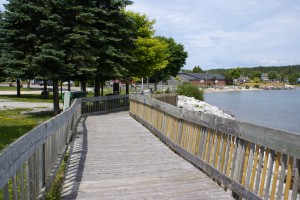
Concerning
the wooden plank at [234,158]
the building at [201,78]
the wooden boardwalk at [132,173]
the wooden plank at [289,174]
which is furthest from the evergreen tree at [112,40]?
the building at [201,78]

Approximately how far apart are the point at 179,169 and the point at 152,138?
416 centimetres

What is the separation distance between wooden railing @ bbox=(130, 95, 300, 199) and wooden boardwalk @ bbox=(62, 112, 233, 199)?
29cm

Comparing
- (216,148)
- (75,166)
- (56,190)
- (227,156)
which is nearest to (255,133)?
(227,156)

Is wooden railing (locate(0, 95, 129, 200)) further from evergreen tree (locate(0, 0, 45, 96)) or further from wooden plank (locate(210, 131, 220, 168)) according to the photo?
evergreen tree (locate(0, 0, 45, 96))

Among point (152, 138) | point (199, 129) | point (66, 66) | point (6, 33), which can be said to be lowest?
point (152, 138)

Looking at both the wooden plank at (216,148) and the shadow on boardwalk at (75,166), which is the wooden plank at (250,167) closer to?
the wooden plank at (216,148)

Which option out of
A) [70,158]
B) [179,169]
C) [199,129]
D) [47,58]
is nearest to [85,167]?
[70,158]

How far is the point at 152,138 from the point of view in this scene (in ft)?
37.1

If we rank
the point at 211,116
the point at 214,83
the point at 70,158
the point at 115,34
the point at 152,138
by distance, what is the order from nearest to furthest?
1. the point at 211,116
2. the point at 70,158
3. the point at 152,138
4. the point at 115,34
5. the point at 214,83

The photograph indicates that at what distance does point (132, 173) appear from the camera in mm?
6922

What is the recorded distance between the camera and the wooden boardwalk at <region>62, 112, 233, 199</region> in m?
5.62

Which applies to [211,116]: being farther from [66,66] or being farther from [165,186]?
[66,66]

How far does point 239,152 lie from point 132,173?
247cm

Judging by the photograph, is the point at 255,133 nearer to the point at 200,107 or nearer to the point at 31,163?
the point at 31,163
